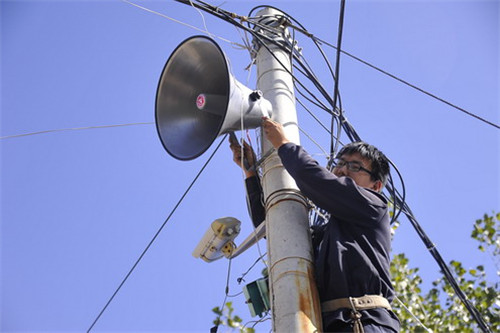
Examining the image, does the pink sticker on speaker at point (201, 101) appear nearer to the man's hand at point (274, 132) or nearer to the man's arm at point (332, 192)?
the man's hand at point (274, 132)

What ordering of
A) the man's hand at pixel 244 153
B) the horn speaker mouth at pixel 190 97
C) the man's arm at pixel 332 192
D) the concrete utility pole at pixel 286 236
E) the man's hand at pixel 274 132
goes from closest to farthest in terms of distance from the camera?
the concrete utility pole at pixel 286 236 → the man's arm at pixel 332 192 → the man's hand at pixel 274 132 → the horn speaker mouth at pixel 190 97 → the man's hand at pixel 244 153

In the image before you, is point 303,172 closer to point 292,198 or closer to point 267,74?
point 292,198

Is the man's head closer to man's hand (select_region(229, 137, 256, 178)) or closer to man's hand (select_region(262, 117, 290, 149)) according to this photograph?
man's hand (select_region(262, 117, 290, 149))

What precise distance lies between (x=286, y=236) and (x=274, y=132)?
24.5 inches

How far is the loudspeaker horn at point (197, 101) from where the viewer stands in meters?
2.85

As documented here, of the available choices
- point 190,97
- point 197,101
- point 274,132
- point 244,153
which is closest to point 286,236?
point 274,132

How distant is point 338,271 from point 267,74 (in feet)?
4.98

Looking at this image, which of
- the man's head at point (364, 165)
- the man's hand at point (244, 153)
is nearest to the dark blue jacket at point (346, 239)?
the man's head at point (364, 165)

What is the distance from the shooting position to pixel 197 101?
3094 mm

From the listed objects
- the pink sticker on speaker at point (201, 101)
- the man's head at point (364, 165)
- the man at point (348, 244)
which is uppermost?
the pink sticker on speaker at point (201, 101)

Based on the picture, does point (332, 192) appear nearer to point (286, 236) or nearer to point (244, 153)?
point (286, 236)

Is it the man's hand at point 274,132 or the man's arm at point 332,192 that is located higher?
the man's hand at point 274,132

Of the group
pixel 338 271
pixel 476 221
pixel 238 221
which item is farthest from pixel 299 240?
pixel 476 221

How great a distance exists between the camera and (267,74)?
3320 millimetres
